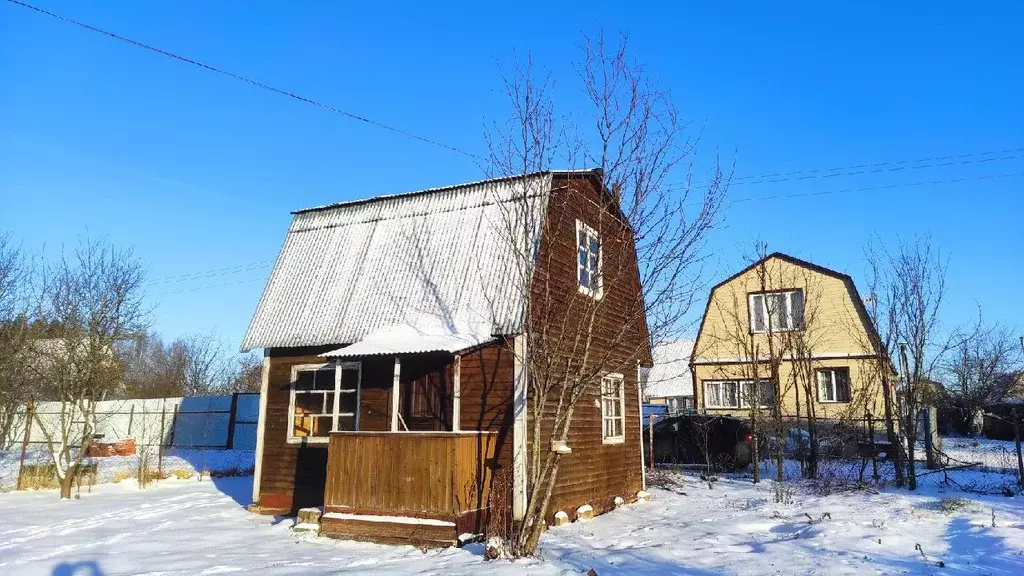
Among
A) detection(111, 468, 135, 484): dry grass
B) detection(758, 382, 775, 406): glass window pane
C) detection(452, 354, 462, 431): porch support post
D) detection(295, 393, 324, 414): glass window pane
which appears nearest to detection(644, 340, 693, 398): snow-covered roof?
detection(758, 382, 775, 406): glass window pane

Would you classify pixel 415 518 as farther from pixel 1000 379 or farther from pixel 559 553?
pixel 1000 379

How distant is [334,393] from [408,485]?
9.83 ft

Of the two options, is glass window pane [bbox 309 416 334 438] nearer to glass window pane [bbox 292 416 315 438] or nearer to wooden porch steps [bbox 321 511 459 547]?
glass window pane [bbox 292 416 315 438]

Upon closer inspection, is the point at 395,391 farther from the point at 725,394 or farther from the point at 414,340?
the point at 725,394

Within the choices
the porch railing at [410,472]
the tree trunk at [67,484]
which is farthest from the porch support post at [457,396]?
the tree trunk at [67,484]

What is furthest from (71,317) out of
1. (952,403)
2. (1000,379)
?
(1000,379)

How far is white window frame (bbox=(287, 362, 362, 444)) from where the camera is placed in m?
11.6

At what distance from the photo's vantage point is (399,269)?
12.7 metres

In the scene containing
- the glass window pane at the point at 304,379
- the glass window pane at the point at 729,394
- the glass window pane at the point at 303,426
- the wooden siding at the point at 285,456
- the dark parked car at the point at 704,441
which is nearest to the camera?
the wooden siding at the point at 285,456

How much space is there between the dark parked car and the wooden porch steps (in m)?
9.67

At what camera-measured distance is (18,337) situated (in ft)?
76.7

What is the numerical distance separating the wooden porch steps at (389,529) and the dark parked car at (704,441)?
9.67 m

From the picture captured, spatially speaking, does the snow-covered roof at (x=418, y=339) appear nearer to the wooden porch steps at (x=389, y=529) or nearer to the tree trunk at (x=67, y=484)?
the wooden porch steps at (x=389, y=529)

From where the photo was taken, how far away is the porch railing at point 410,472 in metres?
9.38
